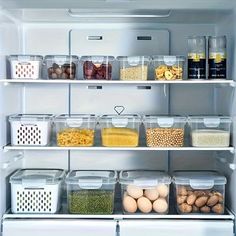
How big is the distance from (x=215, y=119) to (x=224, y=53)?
279 mm

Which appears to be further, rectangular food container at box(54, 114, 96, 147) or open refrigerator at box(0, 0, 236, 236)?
open refrigerator at box(0, 0, 236, 236)

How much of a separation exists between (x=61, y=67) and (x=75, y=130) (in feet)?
0.90

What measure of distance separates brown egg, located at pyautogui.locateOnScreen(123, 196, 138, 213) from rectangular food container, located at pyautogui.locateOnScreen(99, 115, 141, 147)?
8.8 inches

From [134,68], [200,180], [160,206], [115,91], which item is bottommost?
[160,206]

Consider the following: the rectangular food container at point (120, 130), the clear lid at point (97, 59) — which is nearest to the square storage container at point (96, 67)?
the clear lid at point (97, 59)

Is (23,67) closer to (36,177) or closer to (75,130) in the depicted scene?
(75,130)

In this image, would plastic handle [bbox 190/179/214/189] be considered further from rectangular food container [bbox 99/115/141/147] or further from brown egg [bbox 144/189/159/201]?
rectangular food container [bbox 99/115/141/147]

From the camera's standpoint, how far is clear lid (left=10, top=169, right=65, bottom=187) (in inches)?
77.7

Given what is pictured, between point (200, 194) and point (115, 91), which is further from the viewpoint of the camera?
point (115, 91)

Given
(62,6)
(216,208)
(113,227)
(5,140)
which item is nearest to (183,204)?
(216,208)

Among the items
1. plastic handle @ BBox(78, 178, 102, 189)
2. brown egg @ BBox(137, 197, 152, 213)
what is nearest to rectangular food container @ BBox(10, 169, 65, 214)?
plastic handle @ BBox(78, 178, 102, 189)

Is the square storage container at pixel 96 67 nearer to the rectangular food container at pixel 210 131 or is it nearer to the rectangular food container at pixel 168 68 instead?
the rectangular food container at pixel 168 68

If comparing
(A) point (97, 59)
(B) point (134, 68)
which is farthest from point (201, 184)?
(A) point (97, 59)

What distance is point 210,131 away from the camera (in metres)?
1.98
